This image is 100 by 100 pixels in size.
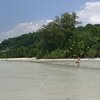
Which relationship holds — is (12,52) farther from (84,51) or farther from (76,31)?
(84,51)

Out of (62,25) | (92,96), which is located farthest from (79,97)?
(62,25)

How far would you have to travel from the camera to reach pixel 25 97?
1723cm

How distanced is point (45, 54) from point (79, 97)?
8748 centimetres

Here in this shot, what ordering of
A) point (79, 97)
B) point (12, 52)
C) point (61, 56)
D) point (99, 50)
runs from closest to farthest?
1. point (79, 97)
2. point (99, 50)
3. point (61, 56)
4. point (12, 52)

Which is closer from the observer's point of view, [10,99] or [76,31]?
[10,99]

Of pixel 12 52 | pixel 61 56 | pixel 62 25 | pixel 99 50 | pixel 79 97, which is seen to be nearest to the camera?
pixel 79 97

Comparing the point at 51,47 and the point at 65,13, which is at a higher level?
the point at 65,13

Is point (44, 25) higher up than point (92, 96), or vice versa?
point (44, 25)

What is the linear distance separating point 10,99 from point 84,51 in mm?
69396

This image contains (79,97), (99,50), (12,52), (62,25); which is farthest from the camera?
(12,52)

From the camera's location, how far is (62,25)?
99812mm

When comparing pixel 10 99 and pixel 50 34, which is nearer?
pixel 10 99

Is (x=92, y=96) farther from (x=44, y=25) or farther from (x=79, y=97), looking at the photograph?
(x=44, y=25)

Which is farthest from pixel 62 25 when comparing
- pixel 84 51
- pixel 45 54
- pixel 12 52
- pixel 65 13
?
pixel 12 52
